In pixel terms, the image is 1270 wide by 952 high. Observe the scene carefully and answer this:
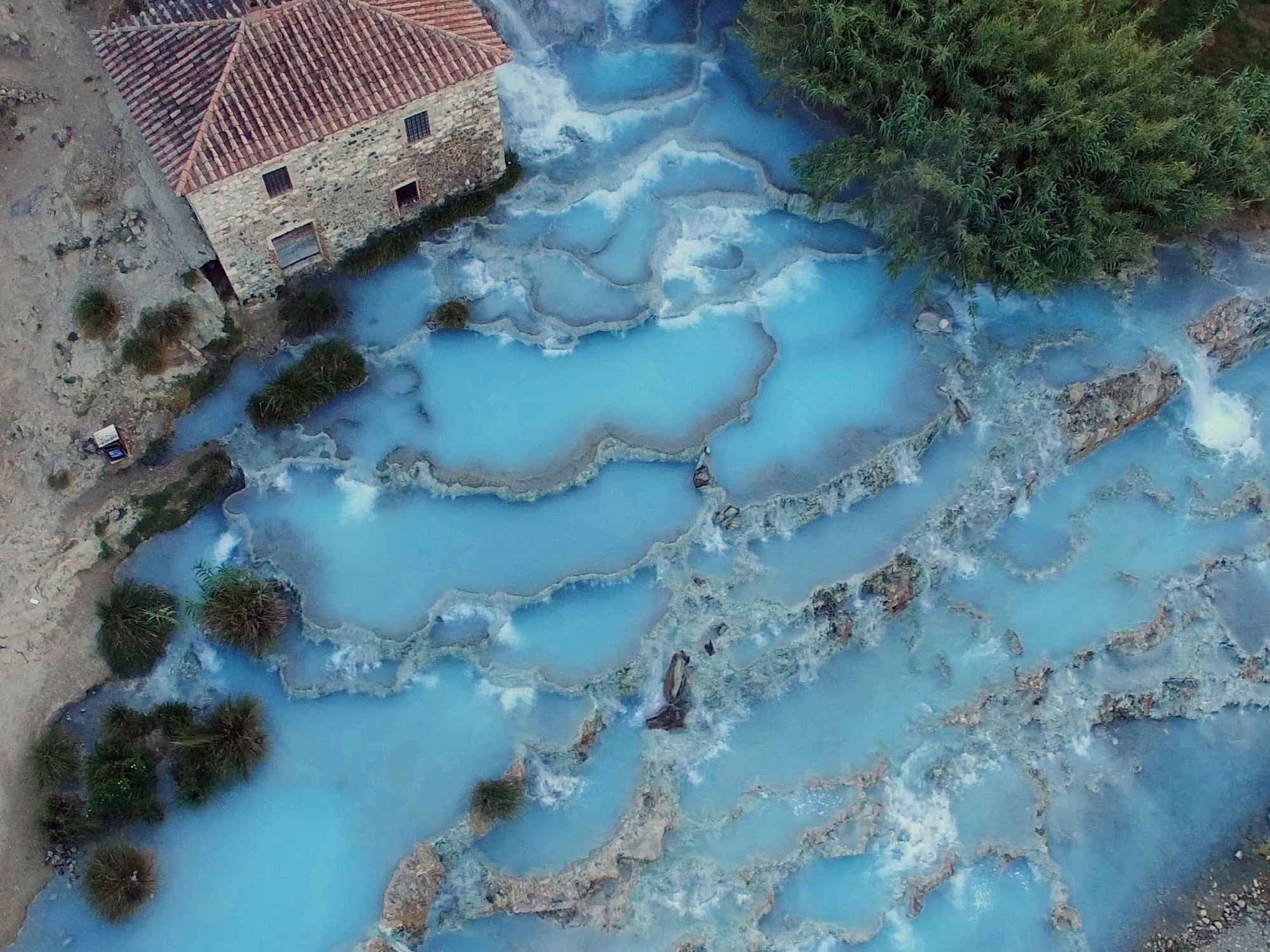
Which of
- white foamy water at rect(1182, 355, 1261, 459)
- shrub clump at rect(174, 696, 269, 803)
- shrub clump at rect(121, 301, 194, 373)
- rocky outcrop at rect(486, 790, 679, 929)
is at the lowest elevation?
rocky outcrop at rect(486, 790, 679, 929)

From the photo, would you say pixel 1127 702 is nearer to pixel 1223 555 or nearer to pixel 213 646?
pixel 1223 555

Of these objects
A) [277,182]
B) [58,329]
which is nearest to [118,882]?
[58,329]

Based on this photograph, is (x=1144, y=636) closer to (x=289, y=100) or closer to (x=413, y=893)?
(x=413, y=893)

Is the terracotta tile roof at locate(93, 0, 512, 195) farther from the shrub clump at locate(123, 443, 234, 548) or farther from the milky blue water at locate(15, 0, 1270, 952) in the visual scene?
the shrub clump at locate(123, 443, 234, 548)

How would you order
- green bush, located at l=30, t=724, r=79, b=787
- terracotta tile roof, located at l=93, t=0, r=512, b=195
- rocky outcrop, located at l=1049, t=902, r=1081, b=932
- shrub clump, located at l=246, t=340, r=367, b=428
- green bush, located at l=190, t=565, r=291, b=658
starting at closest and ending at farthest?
1. green bush, located at l=30, t=724, r=79, b=787
2. terracotta tile roof, located at l=93, t=0, r=512, b=195
3. green bush, located at l=190, t=565, r=291, b=658
4. rocky outcrop, located at l=1049, t=902, r=1081, b=932
5. shrub clump, located at l=246, t=340, r=367, b=428

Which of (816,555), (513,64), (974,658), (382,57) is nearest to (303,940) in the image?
(816,555)

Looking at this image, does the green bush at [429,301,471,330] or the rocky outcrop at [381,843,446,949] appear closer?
the rocky outcrop at [381,843,446,949]

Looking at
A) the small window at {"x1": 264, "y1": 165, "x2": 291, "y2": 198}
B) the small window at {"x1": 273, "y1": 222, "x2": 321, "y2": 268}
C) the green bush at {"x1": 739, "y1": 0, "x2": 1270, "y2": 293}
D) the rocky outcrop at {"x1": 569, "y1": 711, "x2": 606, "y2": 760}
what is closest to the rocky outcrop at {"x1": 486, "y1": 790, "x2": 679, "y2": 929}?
the rocky outcrop at {"x1": 569, "y1": 711, "x2": 606, "y2": 760}
